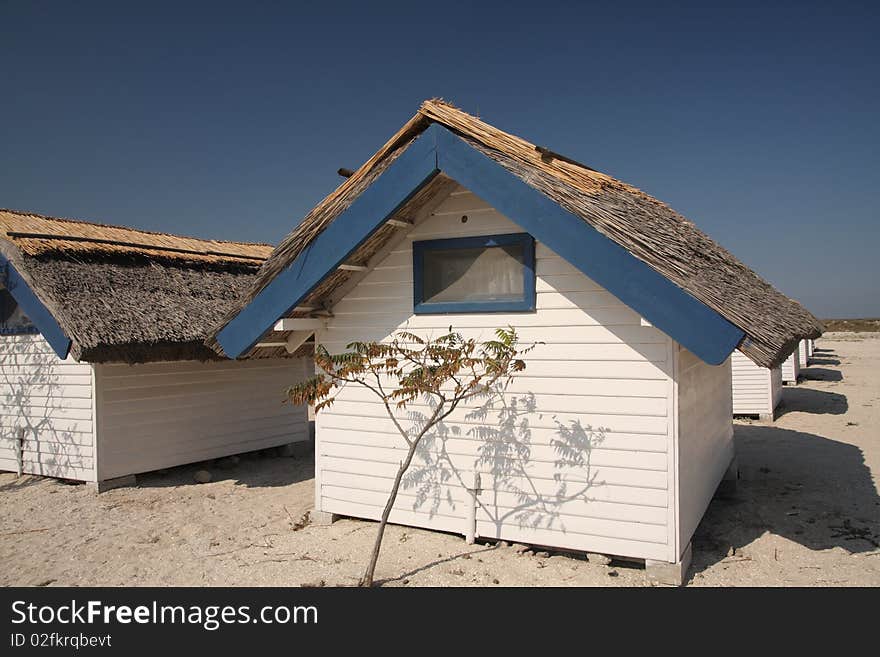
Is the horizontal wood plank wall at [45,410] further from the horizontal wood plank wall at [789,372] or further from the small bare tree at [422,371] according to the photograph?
the horizontal wood plank wall at [789,372]

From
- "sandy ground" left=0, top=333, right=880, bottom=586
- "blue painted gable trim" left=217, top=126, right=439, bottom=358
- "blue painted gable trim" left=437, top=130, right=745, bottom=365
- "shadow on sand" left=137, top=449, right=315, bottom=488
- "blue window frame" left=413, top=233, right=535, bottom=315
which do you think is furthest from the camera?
"shadow on sand" left=137, top=449, right=315, bottom=488

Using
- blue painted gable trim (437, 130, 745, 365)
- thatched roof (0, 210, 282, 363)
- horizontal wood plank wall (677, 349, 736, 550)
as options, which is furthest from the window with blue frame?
horizontal wood plank wall (677, 349, 736, 550)

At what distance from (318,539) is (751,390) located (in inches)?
514

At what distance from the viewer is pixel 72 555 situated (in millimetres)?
6547

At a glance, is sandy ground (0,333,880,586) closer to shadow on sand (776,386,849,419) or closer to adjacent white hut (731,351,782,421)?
adjacent white hut (731,351,782,421)

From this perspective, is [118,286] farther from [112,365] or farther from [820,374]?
[820,374]

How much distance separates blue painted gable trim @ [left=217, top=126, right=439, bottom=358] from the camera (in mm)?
5500

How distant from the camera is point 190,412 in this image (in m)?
10.3

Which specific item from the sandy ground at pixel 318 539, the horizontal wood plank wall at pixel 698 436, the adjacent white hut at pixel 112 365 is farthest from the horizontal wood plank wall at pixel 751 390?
the adjacent white hut at pixel 112 365

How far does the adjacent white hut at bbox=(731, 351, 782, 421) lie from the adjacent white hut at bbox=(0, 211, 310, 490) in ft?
37.2

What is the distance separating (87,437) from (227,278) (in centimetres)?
392

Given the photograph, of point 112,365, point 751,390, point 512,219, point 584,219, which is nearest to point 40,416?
point 112,365

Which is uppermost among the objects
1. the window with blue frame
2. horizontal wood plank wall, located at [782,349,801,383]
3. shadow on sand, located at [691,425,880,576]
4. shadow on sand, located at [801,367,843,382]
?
the window with blue frame
